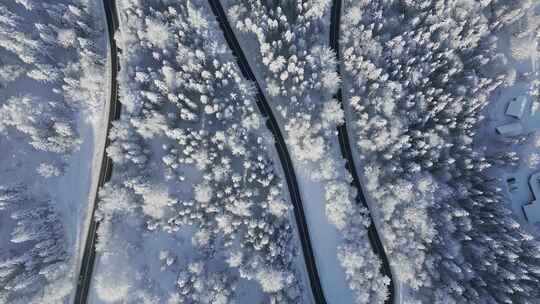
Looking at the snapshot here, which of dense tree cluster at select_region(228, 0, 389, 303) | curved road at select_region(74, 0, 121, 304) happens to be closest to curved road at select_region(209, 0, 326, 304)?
dense tree cluster at select_region(228, 0, 389, 303)

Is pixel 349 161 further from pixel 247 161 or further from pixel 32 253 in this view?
pixel 32 253

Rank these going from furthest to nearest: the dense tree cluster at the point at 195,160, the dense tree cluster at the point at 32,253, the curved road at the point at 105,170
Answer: the curved road at the point at 105,170
the dense tree cluster at the point at 195,160
the dense tree cluster at the point at 32,253

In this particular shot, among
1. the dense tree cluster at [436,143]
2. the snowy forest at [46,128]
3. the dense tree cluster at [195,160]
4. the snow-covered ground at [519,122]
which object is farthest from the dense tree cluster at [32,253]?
the snow-covered ground at [519,122]

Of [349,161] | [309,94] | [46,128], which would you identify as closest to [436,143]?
[349,161]

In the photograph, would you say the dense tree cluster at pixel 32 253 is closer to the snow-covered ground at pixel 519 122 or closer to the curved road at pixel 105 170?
the curved road at pixel 105 170

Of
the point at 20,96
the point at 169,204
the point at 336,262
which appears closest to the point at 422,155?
the point at 336,262

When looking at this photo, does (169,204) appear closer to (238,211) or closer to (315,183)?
(238,211)
